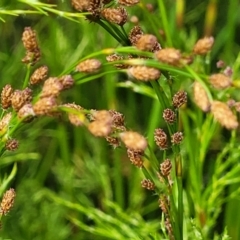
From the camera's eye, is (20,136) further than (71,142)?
No

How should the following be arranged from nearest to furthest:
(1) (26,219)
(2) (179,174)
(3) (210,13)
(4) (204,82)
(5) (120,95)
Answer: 1. (4) (204,82)
2. (2) (179,174)
3. (1) (26,219)
4. (3) (210,13)
5. (5) (120,95)

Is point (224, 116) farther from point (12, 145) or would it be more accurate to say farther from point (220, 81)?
point (12, 145)

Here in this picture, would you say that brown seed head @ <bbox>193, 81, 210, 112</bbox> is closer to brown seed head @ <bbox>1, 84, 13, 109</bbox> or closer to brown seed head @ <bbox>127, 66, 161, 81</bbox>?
brown seed head @ <bbox>127, 66, 161, 81</bbox>

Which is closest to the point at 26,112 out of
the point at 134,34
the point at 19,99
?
the point at 19,99

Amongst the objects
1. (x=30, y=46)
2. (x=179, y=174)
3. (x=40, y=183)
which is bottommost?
(x=179, y=174)

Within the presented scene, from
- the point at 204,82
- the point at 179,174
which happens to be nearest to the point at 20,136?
the point at 179,174

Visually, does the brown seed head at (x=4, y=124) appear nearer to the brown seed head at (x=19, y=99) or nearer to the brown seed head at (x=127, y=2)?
the brown seed head at (x=19, y=99)

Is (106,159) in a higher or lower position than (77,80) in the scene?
higher

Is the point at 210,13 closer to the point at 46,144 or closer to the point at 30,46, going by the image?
the point at 46,144
